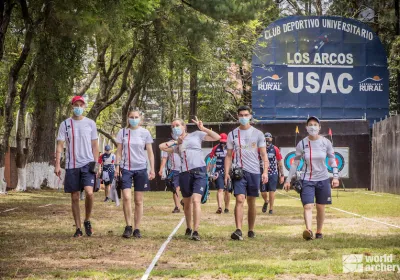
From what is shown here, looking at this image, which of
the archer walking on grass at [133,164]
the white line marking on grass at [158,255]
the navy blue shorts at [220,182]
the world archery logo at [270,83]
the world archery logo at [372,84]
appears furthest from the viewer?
the world archery logo at [372,84]

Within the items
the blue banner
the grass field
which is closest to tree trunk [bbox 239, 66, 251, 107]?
the blue banner

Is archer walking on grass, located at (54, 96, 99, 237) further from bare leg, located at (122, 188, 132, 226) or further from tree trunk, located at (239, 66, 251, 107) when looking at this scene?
tree trunk, located at (239, 66, 251, 107)

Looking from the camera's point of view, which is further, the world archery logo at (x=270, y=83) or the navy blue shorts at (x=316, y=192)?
the world archery logo at (x=270, y=83)

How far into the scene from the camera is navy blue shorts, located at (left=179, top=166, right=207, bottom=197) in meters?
14.6

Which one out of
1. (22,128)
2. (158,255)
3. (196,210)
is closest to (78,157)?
(196,210)

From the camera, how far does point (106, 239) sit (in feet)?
46.8

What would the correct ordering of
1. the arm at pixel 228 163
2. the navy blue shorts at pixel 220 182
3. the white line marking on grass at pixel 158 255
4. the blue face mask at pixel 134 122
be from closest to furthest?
the white line marking on grass at pixel 158 255, the arm at pixel 228 163, the blue face mask at pixel 134 122, the navy blue shorts at pixel 220 182

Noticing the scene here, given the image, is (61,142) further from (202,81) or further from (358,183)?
(358,183)

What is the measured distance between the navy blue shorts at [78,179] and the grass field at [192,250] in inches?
33.7

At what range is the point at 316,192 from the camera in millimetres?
14422

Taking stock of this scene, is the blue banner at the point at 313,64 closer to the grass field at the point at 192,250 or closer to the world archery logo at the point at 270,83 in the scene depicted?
the world archery logo at the point at 270,83

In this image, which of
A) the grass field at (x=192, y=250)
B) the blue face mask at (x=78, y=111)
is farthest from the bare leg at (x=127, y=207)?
the blue face mask at (x=78, y=111)

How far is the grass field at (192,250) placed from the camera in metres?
10.0

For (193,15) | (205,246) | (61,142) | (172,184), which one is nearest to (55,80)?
(193,15)
